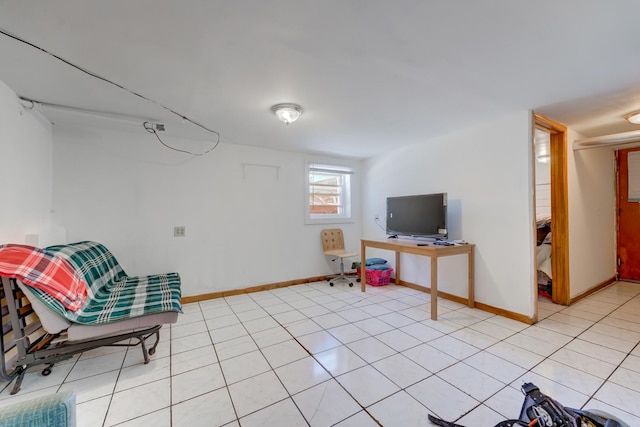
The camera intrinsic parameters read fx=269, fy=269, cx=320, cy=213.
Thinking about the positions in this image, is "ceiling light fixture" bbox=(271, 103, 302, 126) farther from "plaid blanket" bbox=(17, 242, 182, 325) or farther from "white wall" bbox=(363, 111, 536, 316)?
"white wall" bbox=(363, 111, 536, 316)

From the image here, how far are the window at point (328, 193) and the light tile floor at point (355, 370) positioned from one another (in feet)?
6.73

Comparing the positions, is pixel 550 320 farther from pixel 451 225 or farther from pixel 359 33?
pixel 359 33

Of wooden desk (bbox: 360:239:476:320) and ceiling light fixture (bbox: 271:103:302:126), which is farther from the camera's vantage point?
wooden desk (bbox: 360:239:476:320)

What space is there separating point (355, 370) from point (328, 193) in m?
3.33

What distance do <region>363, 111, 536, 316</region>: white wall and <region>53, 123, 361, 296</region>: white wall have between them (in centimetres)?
189

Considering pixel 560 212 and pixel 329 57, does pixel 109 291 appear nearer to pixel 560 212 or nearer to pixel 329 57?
pixel 329 57

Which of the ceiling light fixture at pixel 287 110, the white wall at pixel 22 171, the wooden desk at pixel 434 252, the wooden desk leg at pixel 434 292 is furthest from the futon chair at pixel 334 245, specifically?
the white wall at pixel 22 171

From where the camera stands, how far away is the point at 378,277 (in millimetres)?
4250

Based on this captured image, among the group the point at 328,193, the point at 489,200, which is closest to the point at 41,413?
the point at 489,200

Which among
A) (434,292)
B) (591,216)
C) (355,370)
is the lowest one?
(355,370)

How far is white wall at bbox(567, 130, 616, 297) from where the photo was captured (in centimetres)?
Result: 339

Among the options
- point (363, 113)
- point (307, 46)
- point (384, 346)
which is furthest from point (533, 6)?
point (384, 346)

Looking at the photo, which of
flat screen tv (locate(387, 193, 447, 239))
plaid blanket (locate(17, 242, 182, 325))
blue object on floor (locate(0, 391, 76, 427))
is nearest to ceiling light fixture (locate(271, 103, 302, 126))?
plaid blanket (locate(17, 242, 182, 325))

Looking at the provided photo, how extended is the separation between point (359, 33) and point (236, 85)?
108cm
